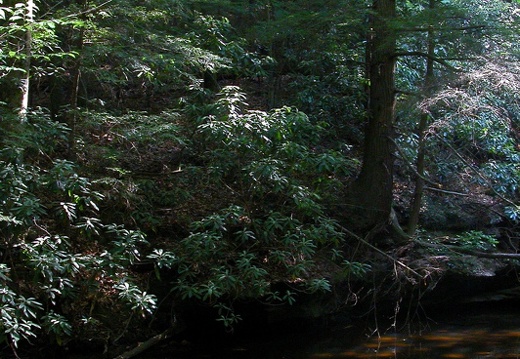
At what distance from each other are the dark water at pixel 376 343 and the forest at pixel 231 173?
323 millimetres

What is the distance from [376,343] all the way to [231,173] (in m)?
3.17

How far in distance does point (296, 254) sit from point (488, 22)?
166 inches

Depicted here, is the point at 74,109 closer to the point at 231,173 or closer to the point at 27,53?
the point at 27,53

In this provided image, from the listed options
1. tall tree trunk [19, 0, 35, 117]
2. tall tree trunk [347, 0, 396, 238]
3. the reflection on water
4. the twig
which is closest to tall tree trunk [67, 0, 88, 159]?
tall tree trunk [19, 0, 35, 117]

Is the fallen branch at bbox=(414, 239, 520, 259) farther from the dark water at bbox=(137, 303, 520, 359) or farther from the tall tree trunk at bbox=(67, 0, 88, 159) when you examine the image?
the tall tree trunk at bbox=(67, 0, 88, 159)

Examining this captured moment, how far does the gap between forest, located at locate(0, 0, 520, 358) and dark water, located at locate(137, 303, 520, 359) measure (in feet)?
1.06

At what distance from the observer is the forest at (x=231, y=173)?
6785mm

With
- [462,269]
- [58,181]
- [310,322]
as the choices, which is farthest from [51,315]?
[462,269]

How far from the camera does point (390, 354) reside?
8406 mm

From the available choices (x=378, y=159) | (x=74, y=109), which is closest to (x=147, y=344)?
(x=74, y=109)

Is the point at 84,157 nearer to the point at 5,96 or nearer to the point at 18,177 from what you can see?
the point at 5,96

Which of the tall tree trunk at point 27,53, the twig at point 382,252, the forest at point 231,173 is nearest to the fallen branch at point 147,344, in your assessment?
the forest at point 231,173

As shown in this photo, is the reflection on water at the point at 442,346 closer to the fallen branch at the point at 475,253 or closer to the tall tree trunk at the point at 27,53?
the fallen branch at the point at 475,253

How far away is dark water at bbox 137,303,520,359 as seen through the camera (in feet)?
27.0
